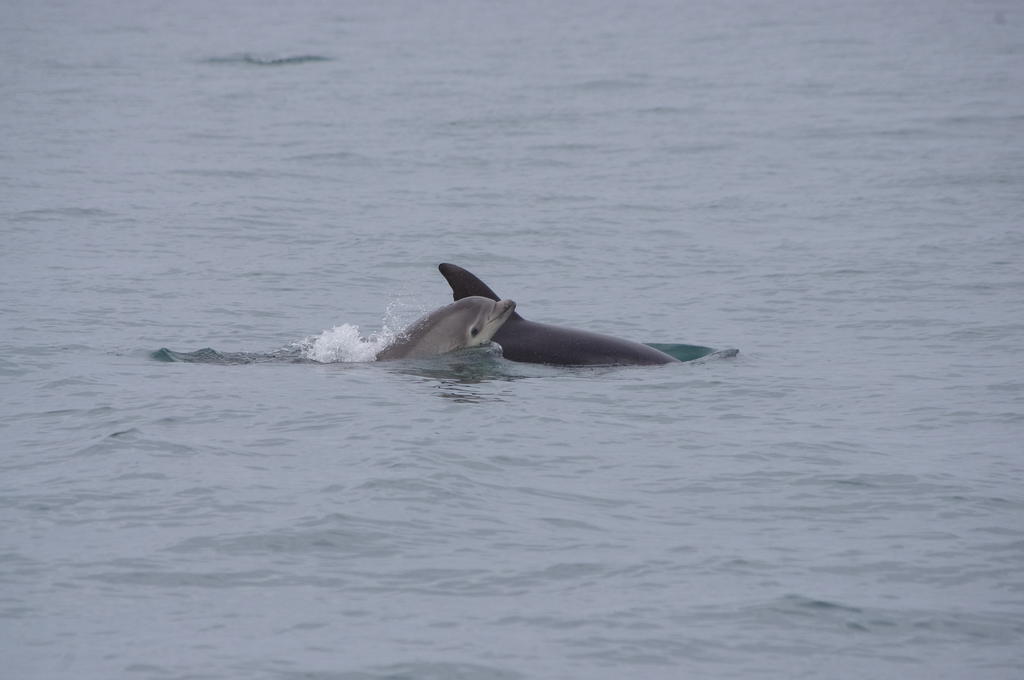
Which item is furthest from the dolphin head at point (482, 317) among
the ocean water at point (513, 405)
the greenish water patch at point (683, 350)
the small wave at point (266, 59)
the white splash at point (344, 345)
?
the small wave at point (266, 59)

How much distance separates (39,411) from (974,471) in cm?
850

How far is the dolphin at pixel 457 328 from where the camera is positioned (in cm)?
1645

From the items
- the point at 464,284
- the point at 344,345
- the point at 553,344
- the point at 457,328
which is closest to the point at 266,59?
the point at 344,345

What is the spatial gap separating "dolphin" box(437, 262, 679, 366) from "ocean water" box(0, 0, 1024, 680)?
0.76 ft

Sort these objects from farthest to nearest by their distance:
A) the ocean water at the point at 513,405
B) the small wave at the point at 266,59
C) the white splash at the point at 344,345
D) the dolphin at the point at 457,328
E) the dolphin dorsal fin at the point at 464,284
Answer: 1. the small wave at the point at 266,59
2. the white splash at the point at 344,345
3. the dolphin dorsal fin at the point at 464,284
4. the dolphin at the point at 457,328
5. the ocean water at the point at 513,405

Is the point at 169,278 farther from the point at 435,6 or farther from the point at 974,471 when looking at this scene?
the point at 435,6

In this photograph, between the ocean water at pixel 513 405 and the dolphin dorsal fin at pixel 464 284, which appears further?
the dolphin dorsal fin at pixel 464 284

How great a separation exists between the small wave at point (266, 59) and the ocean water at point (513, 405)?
16.0 m

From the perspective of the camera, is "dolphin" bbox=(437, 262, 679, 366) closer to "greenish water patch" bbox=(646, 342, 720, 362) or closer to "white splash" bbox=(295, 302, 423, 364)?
"greenish water patch" bbox=(646, 342, 720, 362)

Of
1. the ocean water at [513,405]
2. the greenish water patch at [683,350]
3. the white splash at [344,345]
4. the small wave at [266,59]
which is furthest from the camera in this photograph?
the small wave at [266,59]

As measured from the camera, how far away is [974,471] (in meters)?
12.8

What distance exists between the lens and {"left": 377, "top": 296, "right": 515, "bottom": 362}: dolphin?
1645cm

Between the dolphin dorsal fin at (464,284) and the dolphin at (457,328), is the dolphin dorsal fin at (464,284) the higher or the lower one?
the higher one

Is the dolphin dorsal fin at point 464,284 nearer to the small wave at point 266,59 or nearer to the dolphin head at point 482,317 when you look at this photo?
the dolphin head at point 482,317
